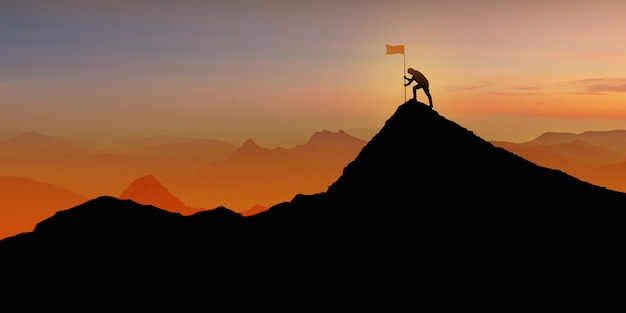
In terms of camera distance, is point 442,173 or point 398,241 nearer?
point 398,241

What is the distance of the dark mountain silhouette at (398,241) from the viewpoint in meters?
42.6

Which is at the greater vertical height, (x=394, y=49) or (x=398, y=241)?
(x=394, y=49)

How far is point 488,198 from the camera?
159 feet

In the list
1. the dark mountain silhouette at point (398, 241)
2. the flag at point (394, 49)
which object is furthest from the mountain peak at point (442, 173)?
the flag at point (394, 49)

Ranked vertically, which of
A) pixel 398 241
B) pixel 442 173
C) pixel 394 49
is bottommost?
pixel 398 241

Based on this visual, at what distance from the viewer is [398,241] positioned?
46.5m

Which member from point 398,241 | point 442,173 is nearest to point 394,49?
point 442,173

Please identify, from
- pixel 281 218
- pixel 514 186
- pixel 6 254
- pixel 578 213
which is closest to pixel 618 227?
pixel 578 213

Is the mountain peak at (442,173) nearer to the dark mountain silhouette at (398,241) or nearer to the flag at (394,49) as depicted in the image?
the dark mountain silhouette at (398,241)

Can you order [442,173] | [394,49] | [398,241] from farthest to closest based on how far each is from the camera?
[394,49]
[442,173]
[398,241]

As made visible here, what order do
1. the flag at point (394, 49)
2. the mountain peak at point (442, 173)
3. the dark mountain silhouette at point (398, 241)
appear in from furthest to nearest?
the flag at point (394, 49), the mountain peak at point (442, 173), the dark mountain silhouette at point (398, 241)

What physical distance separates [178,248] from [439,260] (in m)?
27.3

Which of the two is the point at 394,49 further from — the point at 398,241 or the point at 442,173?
the point at 398,241

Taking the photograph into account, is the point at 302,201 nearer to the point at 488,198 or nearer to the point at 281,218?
the point at 281,218
